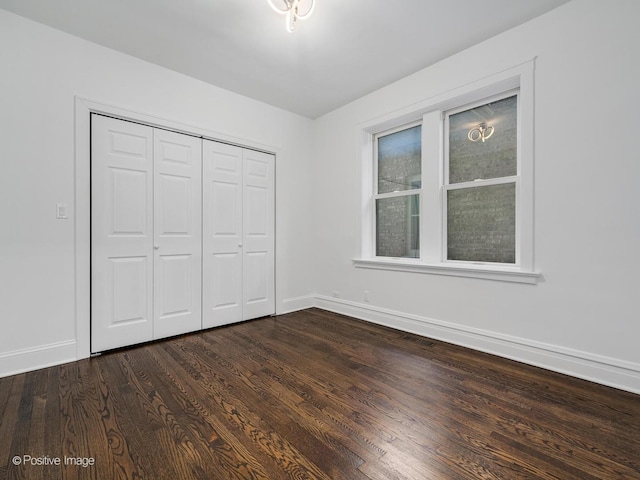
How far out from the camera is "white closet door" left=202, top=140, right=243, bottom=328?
3381 millimetres

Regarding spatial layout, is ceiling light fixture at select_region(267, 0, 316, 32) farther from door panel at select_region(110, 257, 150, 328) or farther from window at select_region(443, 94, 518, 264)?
door panel at select_region(110, 257, 150, 328)

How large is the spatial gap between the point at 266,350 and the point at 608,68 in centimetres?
350

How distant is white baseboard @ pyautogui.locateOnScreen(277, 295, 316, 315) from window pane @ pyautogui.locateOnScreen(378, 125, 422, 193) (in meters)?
1.87

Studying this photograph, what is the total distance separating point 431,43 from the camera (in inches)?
108

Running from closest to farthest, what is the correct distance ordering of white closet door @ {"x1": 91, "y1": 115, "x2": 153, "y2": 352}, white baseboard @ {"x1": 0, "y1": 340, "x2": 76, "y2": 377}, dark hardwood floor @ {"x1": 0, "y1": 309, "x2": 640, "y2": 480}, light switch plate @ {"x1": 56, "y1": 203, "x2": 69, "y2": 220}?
dark hardwood floor @ {"x1": 0, "y1": 309, "x2": 640, "y2": 480}
white baseboard @ {"x1": 0, "y1": 340, "x2": 76, "y2": 377}
light switch plate @ {"x1": 56, "y1": 203, "x2": 69, "y2": 220}
white closet door @ {"x1": 91, "y1": 115, "x2": 153, "y2": 352}

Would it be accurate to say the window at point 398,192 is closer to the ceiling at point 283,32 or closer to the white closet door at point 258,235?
the ceiling at point 283,32

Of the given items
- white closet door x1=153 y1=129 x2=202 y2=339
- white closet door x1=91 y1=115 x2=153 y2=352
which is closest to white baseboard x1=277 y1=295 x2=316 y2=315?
white closet door x1=153 y1=129 x2=202 y2=339

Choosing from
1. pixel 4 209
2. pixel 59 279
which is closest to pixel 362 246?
pixel 59 279

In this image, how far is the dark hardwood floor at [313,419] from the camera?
1.36 meters

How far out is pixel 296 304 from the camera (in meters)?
4.22

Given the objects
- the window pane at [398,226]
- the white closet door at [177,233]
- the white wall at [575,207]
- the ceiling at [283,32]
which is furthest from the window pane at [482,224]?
the white closet door at [177,233]

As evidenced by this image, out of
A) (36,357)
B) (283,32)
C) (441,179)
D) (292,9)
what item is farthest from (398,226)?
(36,357)

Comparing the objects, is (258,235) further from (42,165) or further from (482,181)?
(482,181)

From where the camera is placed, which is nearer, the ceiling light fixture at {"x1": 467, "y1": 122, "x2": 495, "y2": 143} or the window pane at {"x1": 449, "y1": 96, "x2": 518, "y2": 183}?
the window pane at {"x1": 449, "y1": 96, "x2": 518, "y2": 183}
